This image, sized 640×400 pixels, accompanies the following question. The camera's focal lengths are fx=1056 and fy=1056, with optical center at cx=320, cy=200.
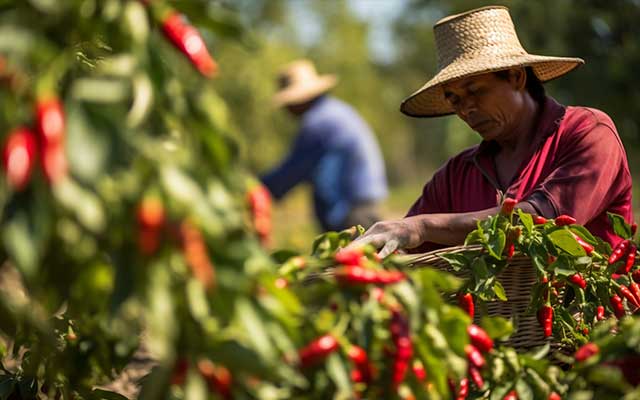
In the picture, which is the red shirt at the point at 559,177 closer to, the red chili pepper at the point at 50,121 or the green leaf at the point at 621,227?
the green leaf at the point at 621,227

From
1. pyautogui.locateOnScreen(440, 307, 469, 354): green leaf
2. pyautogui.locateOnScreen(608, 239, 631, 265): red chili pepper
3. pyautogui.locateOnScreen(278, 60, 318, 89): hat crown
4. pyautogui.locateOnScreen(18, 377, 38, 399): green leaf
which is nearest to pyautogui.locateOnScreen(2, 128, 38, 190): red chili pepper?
pyautogui.locateOnScreen(440, 307, 469, 354): green leaf

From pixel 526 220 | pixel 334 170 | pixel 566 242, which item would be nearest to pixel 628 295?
pixel 566 242

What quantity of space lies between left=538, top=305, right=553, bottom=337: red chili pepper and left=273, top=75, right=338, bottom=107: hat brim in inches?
214

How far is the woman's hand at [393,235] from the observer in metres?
2.49

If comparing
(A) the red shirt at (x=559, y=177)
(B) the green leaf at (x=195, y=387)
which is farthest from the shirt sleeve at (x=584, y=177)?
(B) the green leaf at (x=195, y=387)

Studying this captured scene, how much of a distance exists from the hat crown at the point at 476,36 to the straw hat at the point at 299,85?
443 centimetres

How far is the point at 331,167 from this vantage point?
24.7ft

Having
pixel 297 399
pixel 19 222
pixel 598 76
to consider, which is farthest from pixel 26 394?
pixel 598 76

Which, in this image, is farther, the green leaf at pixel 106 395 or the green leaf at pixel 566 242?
the green leaf at pixel 566 242

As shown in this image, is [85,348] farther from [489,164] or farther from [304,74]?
[304,74]

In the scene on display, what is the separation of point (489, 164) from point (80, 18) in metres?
2.08

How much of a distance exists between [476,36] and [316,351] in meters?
1.89

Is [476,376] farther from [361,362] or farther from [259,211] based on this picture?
[259,211]

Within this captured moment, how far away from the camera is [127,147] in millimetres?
1446
